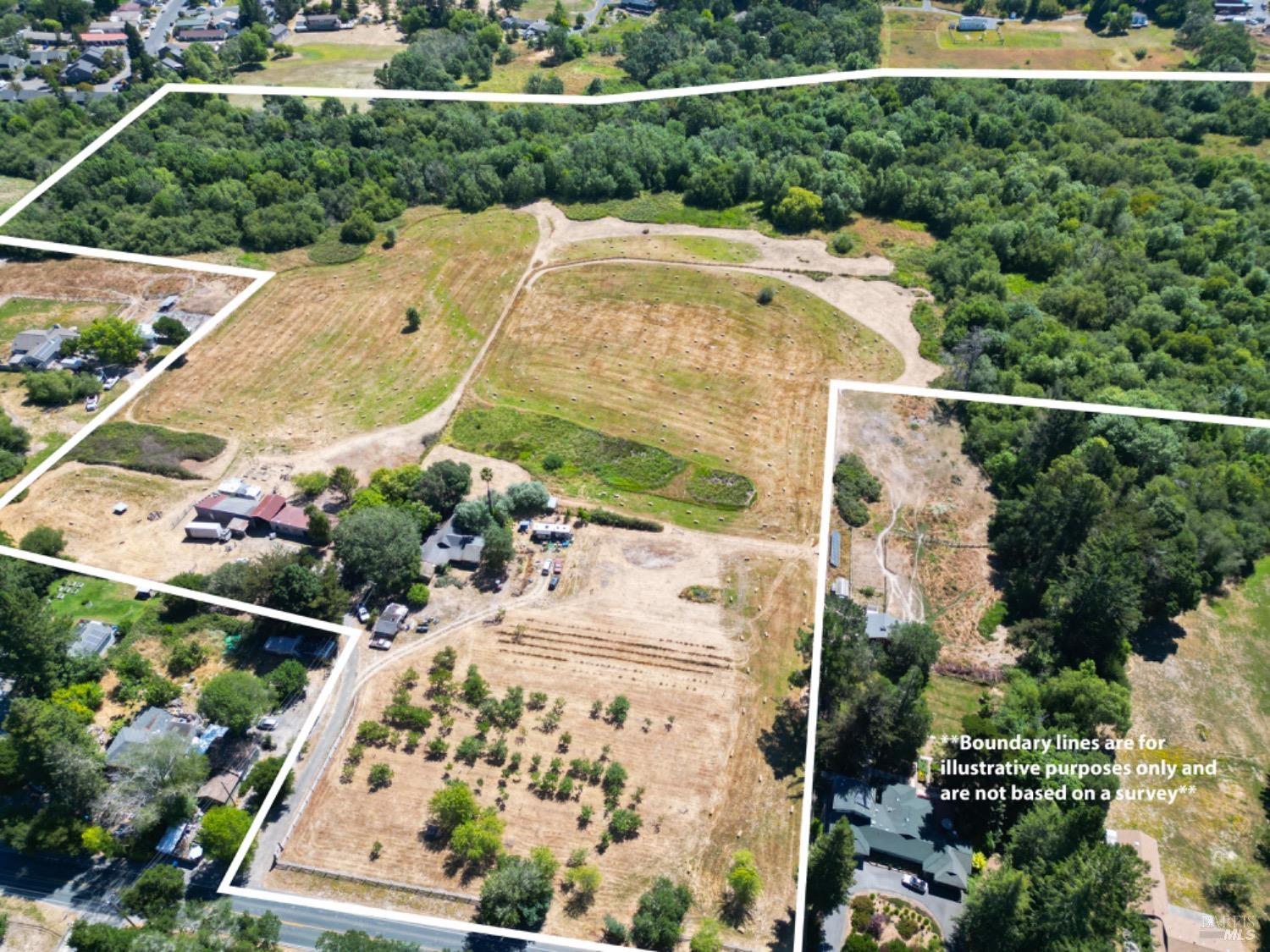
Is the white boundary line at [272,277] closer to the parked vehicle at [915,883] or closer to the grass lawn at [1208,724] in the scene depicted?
the parked vehicle at [915,883]

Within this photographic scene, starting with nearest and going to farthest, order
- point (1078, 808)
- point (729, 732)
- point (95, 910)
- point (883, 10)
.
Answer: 1. point (1078, 808)
2. point (95, 910)
3. point (729, 732)
4. point (883, 10)

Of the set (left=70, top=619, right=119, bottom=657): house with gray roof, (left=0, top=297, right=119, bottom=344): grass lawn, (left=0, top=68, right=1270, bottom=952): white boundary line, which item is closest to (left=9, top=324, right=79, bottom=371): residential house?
(left=0, top=297, right=119, bottom=344): grass lawn

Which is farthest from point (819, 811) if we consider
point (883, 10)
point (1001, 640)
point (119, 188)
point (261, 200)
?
point (883, 10)

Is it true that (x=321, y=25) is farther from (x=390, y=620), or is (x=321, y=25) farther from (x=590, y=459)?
(x=390, y=620)

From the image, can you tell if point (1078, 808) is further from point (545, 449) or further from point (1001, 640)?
point (545, 449)

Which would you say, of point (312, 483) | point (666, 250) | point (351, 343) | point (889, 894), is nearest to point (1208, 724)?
point (889, 894)
